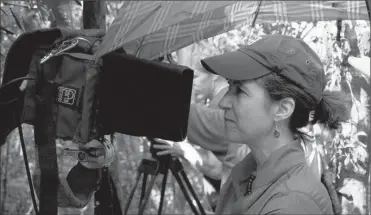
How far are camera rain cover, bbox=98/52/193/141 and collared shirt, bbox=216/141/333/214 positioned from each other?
23 centimetres

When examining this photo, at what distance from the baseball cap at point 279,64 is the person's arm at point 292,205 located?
292 mm

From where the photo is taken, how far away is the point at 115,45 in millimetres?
1478

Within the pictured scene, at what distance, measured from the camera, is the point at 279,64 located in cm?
162

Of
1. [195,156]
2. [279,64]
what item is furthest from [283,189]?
[195,156]

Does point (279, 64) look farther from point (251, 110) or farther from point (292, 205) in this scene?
point (292, 205)

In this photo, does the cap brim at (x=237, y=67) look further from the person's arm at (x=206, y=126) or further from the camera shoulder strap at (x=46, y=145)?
the person's arm at (x=206, y=126)

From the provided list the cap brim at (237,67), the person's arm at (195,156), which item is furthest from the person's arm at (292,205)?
the person's arm at (195,156)

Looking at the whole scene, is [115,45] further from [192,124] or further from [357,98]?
[357,98]

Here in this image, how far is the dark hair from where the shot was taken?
64.8 inches

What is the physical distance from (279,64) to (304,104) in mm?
140

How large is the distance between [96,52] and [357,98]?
8.48 ft

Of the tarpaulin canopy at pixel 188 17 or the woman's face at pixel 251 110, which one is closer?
the tarpaulin canopy at pixel 188 17

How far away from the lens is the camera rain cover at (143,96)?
1.61m

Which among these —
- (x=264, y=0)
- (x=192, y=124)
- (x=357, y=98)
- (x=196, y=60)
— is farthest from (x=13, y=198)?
(x=264, y=0)
